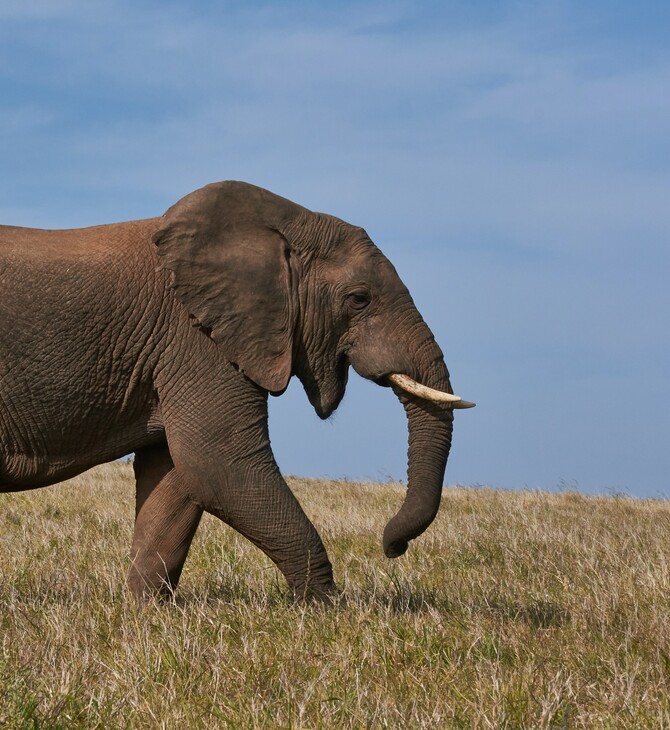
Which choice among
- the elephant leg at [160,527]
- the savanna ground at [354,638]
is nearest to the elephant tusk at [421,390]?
the savanna ground at [354,638]

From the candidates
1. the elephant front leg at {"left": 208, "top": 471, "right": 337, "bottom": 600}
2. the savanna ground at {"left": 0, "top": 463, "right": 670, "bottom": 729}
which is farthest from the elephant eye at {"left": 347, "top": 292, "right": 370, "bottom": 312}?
the savanna ground at {"left": 0, "top": 463, "right": 670, "bottom": 729}

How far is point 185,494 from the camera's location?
7.58 meters

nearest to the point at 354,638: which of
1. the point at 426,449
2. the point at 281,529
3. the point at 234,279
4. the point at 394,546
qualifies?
the point at 281,529

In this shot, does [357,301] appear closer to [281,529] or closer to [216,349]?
[216,349]

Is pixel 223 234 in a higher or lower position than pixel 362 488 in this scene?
higher

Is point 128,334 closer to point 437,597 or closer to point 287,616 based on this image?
point 287,616

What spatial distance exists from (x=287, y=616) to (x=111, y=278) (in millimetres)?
2392

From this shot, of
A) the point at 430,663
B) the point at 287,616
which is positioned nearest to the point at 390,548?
the point at 287,616

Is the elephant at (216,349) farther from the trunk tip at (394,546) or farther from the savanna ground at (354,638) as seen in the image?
the savanna ground at (354,638)

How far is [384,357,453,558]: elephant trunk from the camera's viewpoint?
23.7ft

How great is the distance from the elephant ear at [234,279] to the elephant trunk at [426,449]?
0.89 m

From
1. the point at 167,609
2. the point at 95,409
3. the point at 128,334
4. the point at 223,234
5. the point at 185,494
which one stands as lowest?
the point at 167,609

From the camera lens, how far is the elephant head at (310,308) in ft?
23.1

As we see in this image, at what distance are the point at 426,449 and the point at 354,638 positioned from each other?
1781 millimetres
